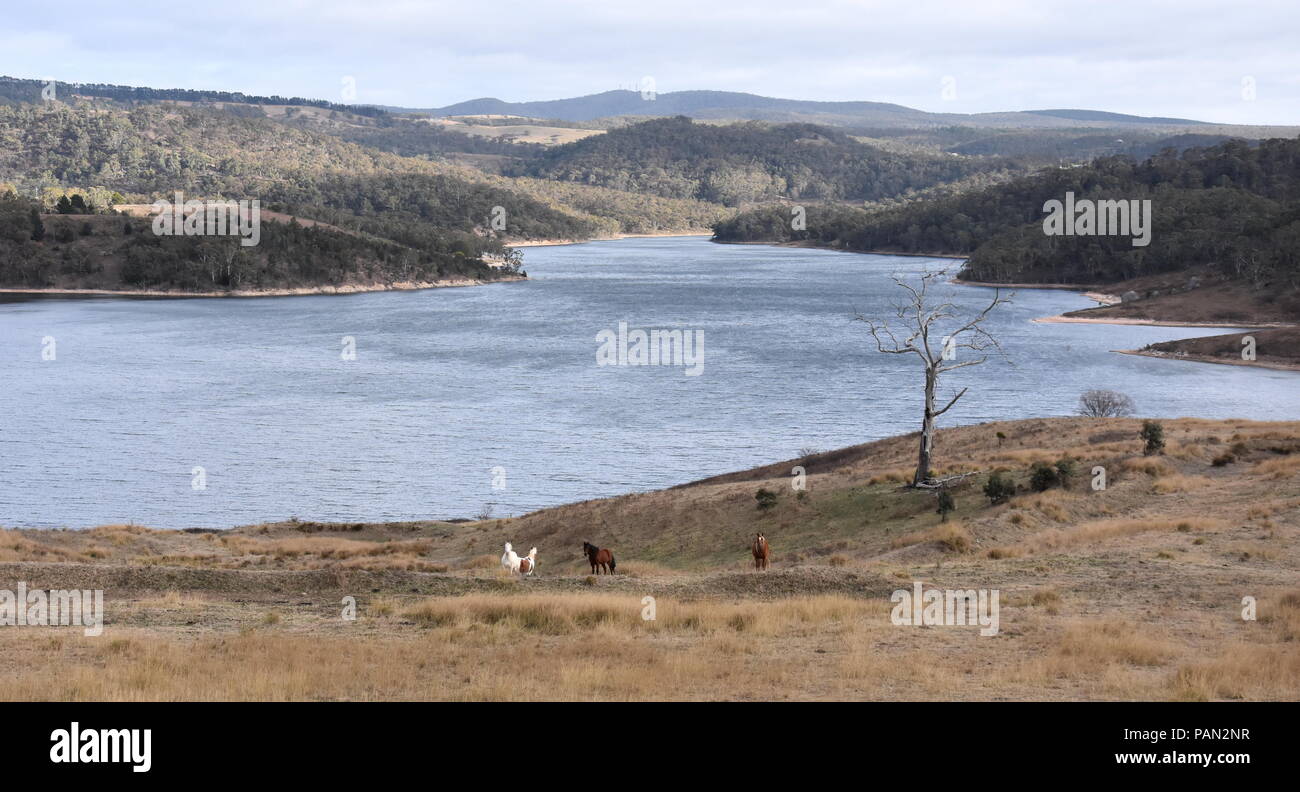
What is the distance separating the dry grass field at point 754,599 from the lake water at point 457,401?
14475 millimetres

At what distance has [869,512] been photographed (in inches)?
1186

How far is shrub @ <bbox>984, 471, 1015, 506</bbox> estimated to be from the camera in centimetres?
2866

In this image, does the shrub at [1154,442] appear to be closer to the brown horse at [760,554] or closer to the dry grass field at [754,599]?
the dry grass field at [754,599]

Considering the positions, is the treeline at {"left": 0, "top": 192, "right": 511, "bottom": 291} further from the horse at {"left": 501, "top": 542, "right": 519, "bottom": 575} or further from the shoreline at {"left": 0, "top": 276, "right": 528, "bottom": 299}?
the horse at {"left": 501, "top": 542, "right": 519, "bottom": 575}

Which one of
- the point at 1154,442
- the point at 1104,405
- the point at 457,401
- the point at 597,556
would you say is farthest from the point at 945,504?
the point at 457,401

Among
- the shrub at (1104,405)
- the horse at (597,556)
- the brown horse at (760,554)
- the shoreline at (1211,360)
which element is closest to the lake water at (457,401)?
the shoreline at (1211,360)

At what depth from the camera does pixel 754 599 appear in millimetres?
19375

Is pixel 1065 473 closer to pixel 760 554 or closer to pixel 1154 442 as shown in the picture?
pixel 1154 442

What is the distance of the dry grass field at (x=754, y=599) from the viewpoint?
12867mm

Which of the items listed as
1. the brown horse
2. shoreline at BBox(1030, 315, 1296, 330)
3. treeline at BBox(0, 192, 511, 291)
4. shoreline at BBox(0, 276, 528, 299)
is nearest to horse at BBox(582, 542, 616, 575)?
the brown horse

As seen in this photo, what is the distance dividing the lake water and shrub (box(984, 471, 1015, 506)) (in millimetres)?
21568

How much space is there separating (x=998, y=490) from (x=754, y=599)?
11498mm
